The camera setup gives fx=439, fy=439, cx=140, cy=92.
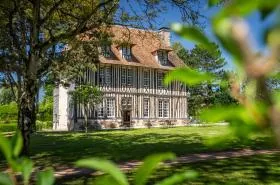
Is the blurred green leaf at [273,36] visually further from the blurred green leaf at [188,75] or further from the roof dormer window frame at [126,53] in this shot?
the roof dormer window frame at [126,53]

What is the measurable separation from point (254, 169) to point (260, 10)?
1142cm

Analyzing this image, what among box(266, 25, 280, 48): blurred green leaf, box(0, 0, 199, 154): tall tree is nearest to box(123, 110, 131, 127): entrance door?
box(0, 0, 199, 154): tall tree

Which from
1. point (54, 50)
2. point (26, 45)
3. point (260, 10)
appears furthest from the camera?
Answer: point (54, 50)

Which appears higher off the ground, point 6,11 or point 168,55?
point 168,55

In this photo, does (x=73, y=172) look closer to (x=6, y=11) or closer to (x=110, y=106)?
(x=6, y=11)

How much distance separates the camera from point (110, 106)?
45656mm

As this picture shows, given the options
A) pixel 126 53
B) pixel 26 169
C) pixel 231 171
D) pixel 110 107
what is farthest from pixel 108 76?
pixel 26 169

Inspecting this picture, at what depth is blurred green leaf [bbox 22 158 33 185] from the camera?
93 cm

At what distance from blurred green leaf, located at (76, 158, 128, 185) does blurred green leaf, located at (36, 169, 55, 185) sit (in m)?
0.27

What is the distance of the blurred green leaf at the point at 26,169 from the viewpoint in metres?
0.93

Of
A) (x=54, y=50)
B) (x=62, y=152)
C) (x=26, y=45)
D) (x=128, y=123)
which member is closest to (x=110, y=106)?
(x=128, y=123)

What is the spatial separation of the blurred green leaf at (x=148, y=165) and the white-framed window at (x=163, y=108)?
48.5 meters

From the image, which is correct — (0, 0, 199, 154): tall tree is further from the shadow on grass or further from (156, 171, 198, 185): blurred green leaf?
(156, 171, 198, 185): blurred green leaf

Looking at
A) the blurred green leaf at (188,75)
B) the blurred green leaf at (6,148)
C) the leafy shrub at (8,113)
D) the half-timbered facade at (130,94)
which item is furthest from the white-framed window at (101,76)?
the blurred green leaf at (188,75)
